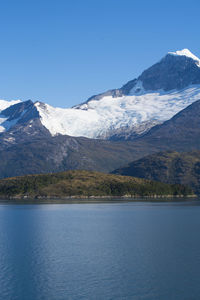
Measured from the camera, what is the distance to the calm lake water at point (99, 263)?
72688 millimetres

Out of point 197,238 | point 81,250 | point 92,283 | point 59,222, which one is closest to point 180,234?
point 197,238

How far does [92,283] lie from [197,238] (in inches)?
2233

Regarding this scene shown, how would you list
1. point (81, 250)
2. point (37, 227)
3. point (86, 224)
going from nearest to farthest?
point (81, 250)
point (37, 227)
point (86, 224)

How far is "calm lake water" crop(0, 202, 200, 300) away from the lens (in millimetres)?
72688

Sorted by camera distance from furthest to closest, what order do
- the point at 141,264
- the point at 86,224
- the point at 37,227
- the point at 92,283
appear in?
the point at 86,224 → the point at 37,227 → the point at 141,264 → the point at 92,283

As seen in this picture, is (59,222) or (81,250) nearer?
(81,250)

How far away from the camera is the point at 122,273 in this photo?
277 ft

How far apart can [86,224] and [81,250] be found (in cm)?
5809

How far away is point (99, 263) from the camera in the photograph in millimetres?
92812

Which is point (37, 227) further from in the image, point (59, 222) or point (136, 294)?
point (136, 294)

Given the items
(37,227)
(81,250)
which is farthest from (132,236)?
(37,227)

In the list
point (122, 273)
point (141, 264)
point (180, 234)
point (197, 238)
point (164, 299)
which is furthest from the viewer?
point (180, 234)

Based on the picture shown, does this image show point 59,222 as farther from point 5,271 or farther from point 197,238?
point 5,271

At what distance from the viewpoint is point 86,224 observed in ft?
544
